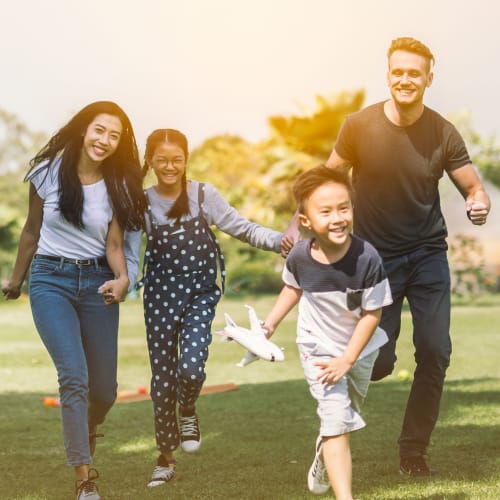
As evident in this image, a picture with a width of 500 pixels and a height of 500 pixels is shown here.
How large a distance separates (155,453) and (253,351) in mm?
3157

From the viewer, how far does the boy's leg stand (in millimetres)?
4613

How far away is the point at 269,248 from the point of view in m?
6.12

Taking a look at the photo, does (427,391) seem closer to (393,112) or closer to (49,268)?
(393,112)

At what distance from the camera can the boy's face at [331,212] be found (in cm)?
467

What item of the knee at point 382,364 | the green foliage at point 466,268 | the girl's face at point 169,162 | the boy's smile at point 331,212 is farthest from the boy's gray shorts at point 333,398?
the green foliage at point 466,268

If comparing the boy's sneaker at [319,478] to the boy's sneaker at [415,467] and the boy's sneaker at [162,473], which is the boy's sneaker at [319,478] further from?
the boy's sneaker at [162,473]

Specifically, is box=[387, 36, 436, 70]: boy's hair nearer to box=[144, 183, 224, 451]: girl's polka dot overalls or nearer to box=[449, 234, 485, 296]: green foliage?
box=[144, 183, 224, 451]: girl's polka dot overalls

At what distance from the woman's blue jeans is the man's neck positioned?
72.4 inches

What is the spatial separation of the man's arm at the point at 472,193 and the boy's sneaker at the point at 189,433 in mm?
2120

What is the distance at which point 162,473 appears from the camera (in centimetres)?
629

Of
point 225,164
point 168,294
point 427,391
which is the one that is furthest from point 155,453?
point 225,164

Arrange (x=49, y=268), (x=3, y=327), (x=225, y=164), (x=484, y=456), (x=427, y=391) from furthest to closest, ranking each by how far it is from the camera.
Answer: (x=225, y=164) < (x=3, y=327) < (x=484, y=456) < (x=427, y=391) < (x=49, y=268)

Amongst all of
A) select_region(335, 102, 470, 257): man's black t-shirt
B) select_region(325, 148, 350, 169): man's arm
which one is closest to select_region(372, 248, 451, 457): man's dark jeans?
select_region(335, 102, 470, 257): man's black t-shirt

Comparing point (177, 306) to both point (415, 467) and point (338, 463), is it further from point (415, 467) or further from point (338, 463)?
point (338, 463)
